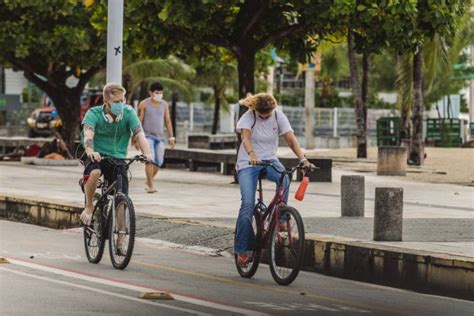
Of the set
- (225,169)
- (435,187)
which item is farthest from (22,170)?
(435,187)

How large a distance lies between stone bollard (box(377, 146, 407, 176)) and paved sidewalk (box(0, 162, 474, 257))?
15.3 inches

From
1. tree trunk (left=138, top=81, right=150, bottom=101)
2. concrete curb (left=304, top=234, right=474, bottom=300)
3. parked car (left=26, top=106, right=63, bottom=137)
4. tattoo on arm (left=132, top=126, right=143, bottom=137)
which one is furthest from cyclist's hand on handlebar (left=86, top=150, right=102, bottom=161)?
parked car (left=26, top=106, right=63, bottom=137)

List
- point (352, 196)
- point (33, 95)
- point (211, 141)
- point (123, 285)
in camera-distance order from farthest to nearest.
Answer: point (33, 95) < point (211, 141) < point (352, 196) < point (123, 285)

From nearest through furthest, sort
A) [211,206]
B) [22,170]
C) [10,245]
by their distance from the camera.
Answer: [10,245] → [211,206] → [22,170]

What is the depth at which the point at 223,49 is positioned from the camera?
2883cm

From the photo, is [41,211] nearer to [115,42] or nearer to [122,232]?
[115,42]

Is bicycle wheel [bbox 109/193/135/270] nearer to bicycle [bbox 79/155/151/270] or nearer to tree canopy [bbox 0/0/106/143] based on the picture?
bicycle [bbox 79/155/151/270]

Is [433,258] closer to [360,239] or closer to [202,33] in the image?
[360,239]

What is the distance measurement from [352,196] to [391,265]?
4630 millimetres

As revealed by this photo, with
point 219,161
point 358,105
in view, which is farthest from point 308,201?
point 358,105

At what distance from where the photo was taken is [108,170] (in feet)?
47.5

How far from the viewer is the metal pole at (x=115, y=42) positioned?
21062mm

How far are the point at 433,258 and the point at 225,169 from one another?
17.7 metres

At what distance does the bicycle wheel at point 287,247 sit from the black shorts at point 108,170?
1693 mm
